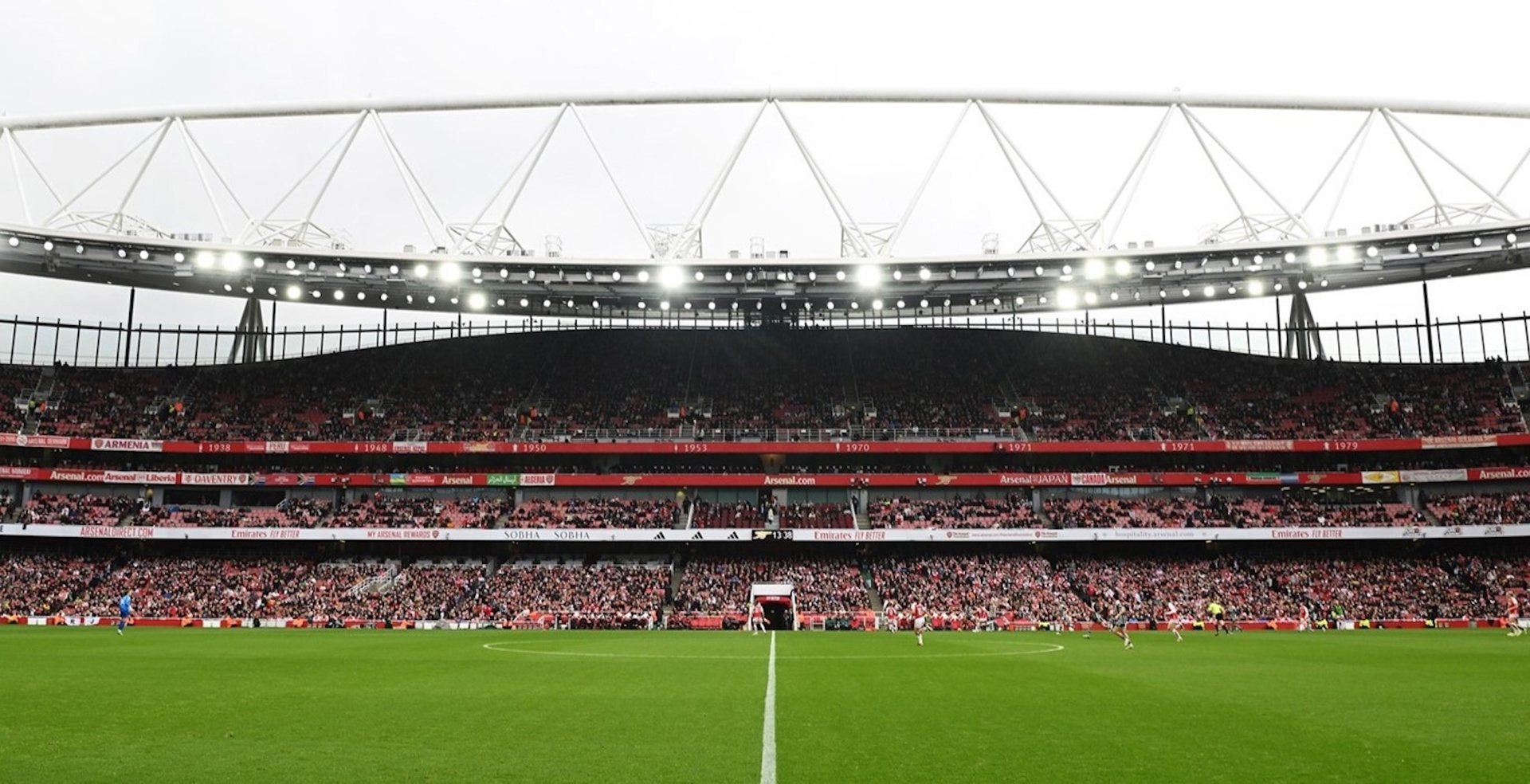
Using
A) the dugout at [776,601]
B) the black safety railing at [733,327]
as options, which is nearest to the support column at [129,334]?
the black safety railing at [733,327]

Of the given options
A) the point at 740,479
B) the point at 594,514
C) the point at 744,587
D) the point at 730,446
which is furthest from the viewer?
the point at 730,446

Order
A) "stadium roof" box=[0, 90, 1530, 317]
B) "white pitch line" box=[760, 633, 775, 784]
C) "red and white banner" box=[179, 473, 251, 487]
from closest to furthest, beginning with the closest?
"white pitch line" box=[760, 633, 775, 784]
"stadium roof" box=[0, 90, 1530, 317]
"red and white banner" box=[179, 473, 251, 487]

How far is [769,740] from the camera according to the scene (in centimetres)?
1334

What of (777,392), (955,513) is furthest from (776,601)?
(777,392)

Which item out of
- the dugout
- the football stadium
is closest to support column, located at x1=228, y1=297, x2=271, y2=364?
the football stadium

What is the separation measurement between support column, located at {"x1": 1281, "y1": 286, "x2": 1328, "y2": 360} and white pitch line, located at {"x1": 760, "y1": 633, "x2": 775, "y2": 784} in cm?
6564

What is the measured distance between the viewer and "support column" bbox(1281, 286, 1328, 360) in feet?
245

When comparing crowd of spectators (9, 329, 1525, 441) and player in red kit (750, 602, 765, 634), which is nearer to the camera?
player in red kit (750, 602, 765, 634)

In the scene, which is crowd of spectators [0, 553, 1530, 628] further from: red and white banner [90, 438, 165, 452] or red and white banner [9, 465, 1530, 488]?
red and white banner [90, 438, 165, 452]

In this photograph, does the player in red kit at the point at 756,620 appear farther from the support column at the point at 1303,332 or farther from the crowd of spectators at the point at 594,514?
the support column at the point at 1303,332

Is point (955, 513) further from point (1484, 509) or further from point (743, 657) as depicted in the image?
point (743, 657)

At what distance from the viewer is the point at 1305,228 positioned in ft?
147

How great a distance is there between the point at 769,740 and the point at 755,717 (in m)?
2.29

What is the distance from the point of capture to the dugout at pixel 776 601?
176 ft
